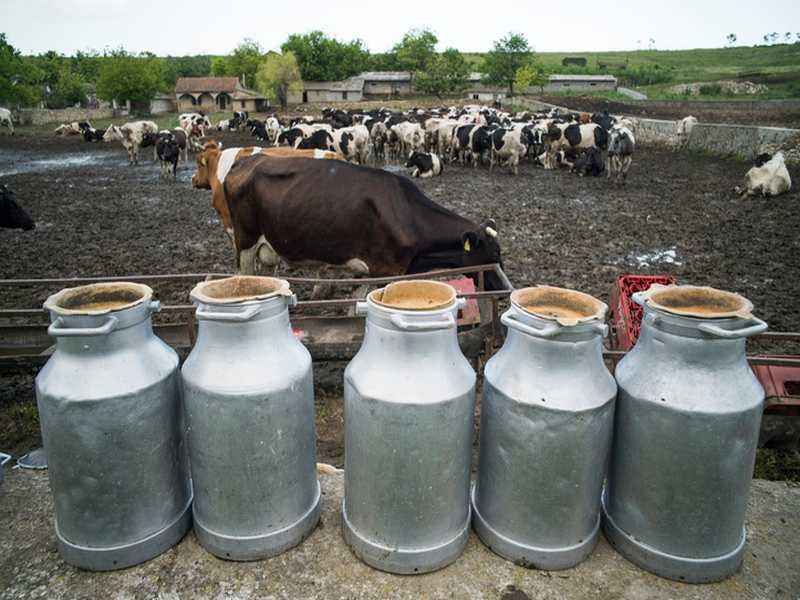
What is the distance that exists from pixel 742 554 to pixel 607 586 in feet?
1.68

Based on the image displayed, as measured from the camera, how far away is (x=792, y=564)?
209cm

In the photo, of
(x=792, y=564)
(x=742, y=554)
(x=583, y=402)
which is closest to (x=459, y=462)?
(x=583, y=402)

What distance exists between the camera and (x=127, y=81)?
6109cm

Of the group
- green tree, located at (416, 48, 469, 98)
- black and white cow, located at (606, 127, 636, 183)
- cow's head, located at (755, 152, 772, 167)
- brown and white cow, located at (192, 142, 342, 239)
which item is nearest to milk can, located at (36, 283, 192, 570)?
brown and white cow, located at (192, 142, 342, 239)

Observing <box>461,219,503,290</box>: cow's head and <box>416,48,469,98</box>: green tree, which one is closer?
<box>461,219,503,290</box>: cow's head

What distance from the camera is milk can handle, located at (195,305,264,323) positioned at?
178 centimetres

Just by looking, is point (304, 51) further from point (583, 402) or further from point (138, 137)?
point (583, 402)

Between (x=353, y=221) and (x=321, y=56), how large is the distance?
81632 mm

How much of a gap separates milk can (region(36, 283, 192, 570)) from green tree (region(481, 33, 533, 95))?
78.2m

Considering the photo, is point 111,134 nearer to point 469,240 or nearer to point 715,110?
point 469,240

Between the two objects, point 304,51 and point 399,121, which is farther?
point 304,51

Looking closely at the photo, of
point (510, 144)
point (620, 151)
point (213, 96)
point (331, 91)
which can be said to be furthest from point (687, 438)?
point (331, 91)

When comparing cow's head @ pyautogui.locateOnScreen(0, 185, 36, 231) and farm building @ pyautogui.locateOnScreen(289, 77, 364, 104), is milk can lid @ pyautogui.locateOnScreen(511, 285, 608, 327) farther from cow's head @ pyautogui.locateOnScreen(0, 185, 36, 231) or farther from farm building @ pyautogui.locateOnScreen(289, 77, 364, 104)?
farm building @ pyautogui.locateOnScreen(289, 77, 364, 104)

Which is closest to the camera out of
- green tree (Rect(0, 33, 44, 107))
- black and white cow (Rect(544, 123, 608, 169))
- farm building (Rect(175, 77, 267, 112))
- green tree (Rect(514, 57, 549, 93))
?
black and white cow (Rect(544, 123, 608, 169))
